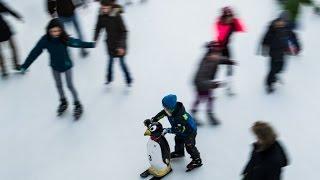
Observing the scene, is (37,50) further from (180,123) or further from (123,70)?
(180,123)

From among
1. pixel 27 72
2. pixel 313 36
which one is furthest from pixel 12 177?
pixel 313 36

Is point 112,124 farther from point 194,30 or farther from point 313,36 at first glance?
point 313,36

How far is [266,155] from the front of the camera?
13.9ft

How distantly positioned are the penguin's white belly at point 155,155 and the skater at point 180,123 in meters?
0.20

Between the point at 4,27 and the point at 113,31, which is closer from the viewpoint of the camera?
the point at 113,31

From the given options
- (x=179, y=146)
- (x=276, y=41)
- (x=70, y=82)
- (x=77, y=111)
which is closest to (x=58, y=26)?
(x=70, y=82)

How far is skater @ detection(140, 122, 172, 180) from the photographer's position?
541 centimetres

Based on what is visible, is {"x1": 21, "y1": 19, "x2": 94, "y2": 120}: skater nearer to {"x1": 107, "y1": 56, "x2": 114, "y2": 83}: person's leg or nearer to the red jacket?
{"x1": 107, "y1": 56, "x2": 114, "y2": 83}: person's leg

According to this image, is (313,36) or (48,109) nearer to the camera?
(48,109)

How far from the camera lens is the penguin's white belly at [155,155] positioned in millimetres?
5492

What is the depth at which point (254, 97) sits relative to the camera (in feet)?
23.5

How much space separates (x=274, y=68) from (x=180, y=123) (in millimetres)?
2093

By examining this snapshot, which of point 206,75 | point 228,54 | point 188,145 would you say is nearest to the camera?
point 188,145

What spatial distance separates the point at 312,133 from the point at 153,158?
2.19 meters
